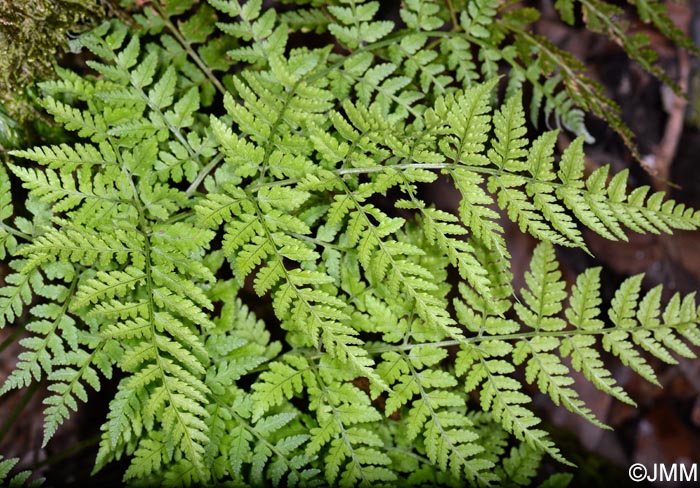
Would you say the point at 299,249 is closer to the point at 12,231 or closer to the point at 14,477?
the point at 12,231

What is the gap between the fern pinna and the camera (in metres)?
2.21

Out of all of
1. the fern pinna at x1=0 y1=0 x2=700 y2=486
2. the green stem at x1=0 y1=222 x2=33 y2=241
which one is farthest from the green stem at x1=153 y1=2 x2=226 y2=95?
the green stem at x1=0 y1=222 x2=33 y2=241

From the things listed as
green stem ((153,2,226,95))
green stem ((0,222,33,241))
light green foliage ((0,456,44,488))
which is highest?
green stem ((153,2,226,95))

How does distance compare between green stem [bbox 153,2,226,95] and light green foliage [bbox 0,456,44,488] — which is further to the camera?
green stem [bbox 153,2,226,95]

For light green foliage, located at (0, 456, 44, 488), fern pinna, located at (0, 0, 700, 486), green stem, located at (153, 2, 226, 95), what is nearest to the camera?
fern pinna, located at (0, 0, 700, 486)

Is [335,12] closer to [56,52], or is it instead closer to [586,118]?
[56,52]

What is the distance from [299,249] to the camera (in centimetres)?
220

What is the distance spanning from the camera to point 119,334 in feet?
7.00

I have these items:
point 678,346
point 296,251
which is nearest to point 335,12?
point 296,251

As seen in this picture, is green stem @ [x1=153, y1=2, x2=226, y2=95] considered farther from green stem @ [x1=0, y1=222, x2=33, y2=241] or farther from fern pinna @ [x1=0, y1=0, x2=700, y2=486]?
green stem @ [x1=0, y1=222, x2=33, y2=241]

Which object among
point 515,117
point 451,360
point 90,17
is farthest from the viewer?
point 451,360

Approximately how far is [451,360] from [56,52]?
278 cm

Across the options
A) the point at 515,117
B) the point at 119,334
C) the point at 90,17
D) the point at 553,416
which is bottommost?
the point at 119,334

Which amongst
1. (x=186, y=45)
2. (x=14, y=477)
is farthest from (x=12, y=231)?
(x=186, y=45)
